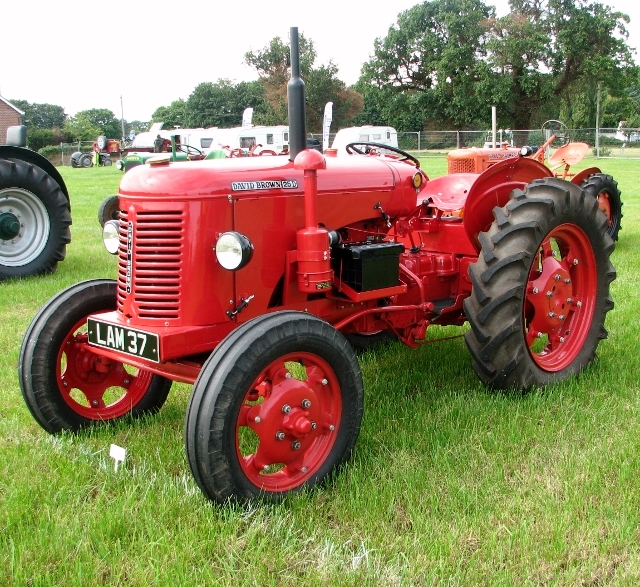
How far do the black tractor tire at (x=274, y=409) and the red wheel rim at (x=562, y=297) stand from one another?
4.84 ft

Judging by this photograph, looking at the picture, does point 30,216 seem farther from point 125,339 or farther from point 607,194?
point 607,194

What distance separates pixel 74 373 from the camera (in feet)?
12.0

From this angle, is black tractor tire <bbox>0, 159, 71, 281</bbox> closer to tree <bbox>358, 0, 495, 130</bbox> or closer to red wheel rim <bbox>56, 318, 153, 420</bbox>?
red wheel rim <bbox>56, 318, 153, 420</bbox>

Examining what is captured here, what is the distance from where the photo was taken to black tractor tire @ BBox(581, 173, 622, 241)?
8.23 metres

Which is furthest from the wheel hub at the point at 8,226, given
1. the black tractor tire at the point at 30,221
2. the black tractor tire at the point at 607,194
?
the black tractor tire at the point at 607,194

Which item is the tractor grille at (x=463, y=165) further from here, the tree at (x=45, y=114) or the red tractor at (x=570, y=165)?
the tree at (x=45, y=114)

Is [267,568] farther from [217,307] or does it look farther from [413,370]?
[413,370]

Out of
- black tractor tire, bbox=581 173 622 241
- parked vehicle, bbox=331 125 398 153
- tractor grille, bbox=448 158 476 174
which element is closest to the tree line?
parked vehicle, bbox=331 125 398 153

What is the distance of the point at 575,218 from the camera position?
4164 mm

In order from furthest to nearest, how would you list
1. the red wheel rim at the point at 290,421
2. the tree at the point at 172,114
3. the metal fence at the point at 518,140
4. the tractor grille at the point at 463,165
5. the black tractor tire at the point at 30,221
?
the tree at the point at 172,114
the metal fence at the point at 518,140
the tractor grille at the point at 463,165
the black tractor tire at the point at 30,221
the red wheel rim at the point at 290,421

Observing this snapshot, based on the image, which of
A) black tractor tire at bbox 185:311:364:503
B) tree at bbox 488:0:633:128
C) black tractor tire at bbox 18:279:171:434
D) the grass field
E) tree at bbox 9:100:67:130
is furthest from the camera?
tree at bbox 9:100:67:130

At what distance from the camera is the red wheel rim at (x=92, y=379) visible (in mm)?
3613

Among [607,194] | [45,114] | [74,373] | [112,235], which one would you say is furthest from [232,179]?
[45,114]

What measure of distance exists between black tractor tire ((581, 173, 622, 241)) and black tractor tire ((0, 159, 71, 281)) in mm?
6039
